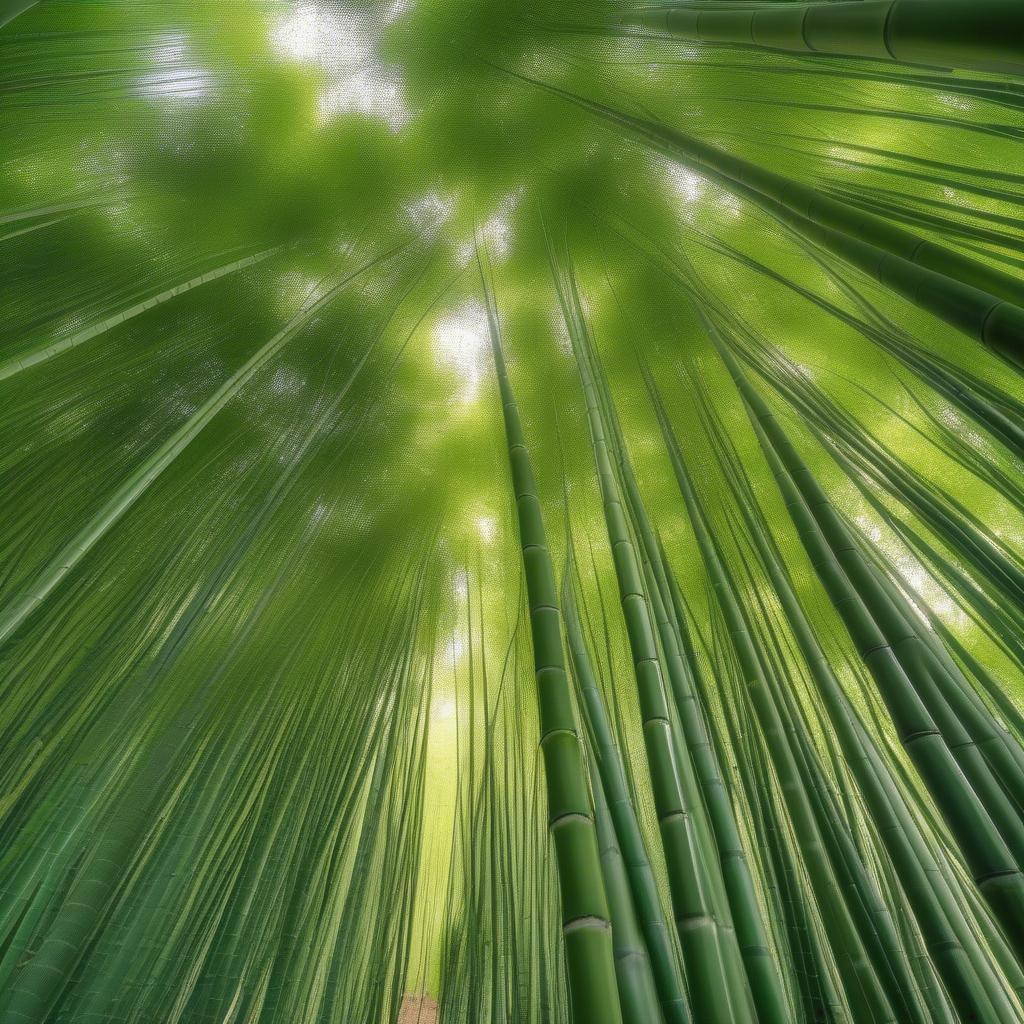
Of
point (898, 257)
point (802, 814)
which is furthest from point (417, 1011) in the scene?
point (898, 257)

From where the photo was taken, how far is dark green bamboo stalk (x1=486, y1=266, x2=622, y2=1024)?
0.83 meters

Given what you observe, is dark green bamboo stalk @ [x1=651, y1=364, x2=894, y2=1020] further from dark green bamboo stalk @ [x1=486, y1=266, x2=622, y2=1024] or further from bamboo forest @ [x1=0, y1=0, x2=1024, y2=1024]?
dark green bamboo stalk @ [x1=486, y1=266, x2=622, y2=1024]

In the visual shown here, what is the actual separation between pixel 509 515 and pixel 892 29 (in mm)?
2488

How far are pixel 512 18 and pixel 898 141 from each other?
5.17ft

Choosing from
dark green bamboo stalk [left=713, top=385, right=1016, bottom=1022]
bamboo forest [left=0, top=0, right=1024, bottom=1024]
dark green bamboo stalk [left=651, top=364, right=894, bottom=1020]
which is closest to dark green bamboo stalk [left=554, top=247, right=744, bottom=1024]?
bamboo forest [left=0, top=0, right=1024, bottom=1024]

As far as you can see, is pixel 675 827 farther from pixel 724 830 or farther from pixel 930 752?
pixel 930 752

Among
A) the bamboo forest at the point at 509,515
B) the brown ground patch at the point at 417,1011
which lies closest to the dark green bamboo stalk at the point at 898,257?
the bamboo forest at the point at 509,515

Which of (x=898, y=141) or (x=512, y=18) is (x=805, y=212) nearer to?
(x=898, y=141)

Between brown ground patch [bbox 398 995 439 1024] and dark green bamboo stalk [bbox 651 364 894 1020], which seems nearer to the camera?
dark green bamboo stalk [bbox 651 364 894 1020]

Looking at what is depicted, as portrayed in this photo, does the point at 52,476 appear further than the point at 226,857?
Yes

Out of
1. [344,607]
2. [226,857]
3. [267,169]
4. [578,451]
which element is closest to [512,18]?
[267,169]

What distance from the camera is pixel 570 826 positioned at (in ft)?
3.20

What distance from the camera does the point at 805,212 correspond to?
5.60 ft

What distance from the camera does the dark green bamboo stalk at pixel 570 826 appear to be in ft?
2.74
